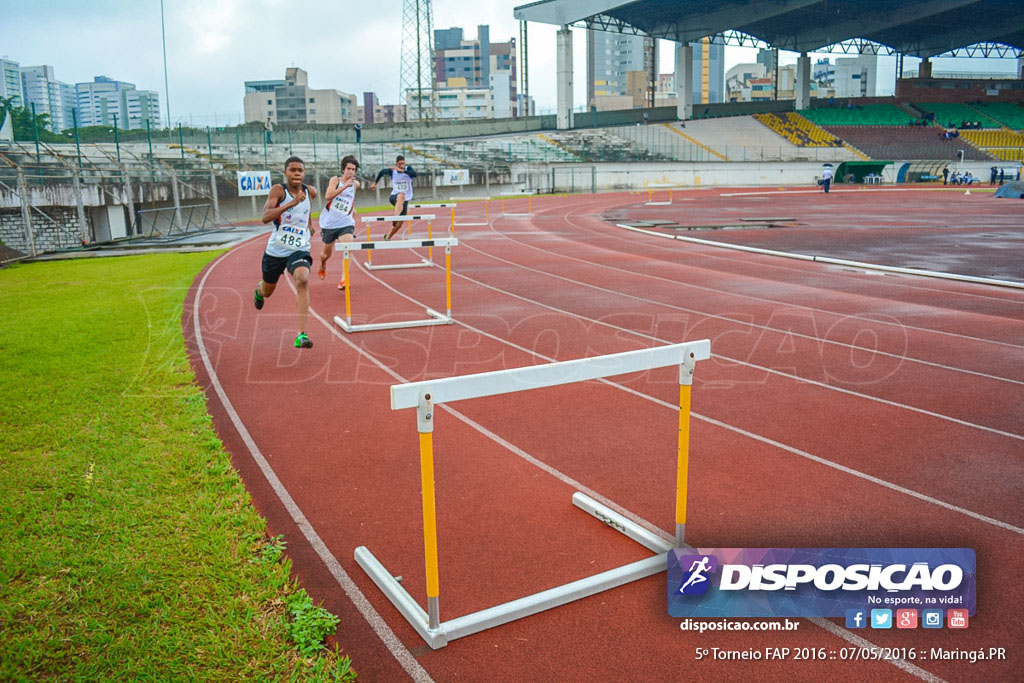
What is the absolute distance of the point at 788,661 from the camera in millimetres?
3367

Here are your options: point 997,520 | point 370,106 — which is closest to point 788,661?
point 997,520

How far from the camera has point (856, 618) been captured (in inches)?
143

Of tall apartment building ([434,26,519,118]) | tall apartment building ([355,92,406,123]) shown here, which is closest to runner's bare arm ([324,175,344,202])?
tall apartment building ([434,26,519,118])

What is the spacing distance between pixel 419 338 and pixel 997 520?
660 centimetres

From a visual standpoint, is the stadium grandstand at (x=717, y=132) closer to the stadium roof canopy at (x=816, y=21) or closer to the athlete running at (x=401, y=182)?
the stadium roof canopy at (x=816, y=21)

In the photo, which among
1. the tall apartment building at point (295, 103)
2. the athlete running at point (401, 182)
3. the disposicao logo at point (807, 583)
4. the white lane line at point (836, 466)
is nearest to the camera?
the disposicao logo at point (807, 583)

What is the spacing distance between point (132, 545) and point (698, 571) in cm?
308

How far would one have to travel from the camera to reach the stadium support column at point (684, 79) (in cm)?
6519

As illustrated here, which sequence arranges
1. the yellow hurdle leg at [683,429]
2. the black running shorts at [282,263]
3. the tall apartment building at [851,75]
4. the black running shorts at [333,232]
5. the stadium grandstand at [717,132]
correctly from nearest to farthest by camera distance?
the yellow hurdle leg at [683,429]
the black running shorts at [282,263]
the black running shorts at [333,232]
the stadium grandstand at [717,132]
the tall apartment building at [851,75]

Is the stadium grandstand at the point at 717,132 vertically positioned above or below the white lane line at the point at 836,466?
above

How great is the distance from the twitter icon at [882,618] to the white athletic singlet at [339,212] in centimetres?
1094

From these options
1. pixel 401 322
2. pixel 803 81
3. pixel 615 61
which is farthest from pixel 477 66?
pixel 401 322

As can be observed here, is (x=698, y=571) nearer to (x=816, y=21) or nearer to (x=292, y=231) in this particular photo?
(x=292, y=231)

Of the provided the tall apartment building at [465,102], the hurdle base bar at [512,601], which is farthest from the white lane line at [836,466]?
the tall apartment building at [465,102]
